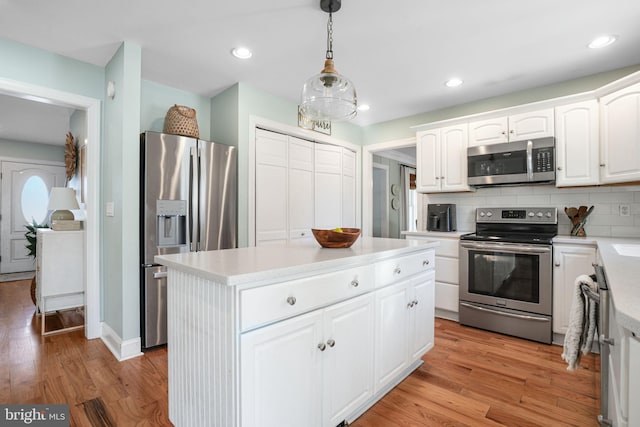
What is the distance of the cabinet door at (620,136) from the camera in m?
2.45

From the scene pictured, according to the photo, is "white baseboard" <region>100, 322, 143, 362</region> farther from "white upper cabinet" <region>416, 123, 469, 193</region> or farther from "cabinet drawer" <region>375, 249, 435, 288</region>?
"white upper cabinet" <region>416, 123, 469, 193</region>

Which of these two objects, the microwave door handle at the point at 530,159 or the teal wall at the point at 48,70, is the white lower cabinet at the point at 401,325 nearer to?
the microwave door handle at the point at 530,159

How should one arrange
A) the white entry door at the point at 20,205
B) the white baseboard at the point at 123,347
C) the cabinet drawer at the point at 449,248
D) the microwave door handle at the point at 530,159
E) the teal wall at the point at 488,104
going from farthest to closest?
the white entry door at the point at 20,205 → the cabinet drawer at the point at 449,248 → the microwave door handle at the point at 530,159 → the teal wall at the point at 488,104 → the white baseboard at the point at 123,347

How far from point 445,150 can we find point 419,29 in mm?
1642

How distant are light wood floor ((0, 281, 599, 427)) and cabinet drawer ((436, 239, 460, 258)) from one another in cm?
86

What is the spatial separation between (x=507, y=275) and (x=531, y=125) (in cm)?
147

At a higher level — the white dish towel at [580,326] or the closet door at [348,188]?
the closet door at [348,188]

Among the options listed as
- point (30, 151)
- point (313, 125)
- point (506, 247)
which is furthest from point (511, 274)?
point (30, 151)

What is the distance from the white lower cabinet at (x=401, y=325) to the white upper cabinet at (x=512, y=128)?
1.85 m

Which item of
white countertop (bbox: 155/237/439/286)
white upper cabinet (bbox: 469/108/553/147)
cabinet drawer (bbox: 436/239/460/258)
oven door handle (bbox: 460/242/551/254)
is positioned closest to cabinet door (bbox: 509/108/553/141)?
white upper cabinet (bbox: 469/108/553/147)

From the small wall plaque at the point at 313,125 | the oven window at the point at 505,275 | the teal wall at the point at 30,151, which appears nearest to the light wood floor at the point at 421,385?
the oven window at the point at 505,275

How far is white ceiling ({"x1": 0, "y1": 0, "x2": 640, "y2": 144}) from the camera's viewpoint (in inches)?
80.3

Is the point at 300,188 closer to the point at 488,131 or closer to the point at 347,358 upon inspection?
the point at 488,131

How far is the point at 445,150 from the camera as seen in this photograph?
3621 mm
